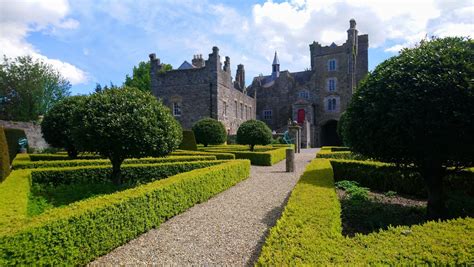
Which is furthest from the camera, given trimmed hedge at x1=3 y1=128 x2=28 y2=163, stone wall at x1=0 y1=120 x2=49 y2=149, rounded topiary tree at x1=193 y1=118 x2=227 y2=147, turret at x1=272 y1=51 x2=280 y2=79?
turret at x1=272 y1=51 x2=280 y2=79

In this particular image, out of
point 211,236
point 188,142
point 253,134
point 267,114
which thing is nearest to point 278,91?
point 267,114

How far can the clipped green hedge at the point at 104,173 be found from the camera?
9477mm

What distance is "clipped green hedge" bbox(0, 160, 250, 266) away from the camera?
3.43m

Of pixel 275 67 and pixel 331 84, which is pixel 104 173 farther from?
pixel 275 67

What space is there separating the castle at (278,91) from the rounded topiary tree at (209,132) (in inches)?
209

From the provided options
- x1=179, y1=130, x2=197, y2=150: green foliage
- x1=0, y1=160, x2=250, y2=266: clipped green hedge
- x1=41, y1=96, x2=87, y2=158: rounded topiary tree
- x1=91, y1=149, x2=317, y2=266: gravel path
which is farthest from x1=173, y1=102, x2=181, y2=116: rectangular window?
x1=0, y1=160, x2=250, y2=266: clipped green hedge

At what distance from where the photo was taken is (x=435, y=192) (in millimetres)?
5855

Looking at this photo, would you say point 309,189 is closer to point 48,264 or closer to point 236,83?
point 48,264

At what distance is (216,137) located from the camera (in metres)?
21.8

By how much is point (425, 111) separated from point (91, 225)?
18.3ft

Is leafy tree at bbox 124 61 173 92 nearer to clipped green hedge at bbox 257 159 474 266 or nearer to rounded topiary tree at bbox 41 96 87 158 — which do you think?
rounded topiary tree at bbox 41 96 87 158

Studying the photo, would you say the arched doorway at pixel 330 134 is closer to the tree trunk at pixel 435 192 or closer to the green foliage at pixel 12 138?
the green foliage at pixel 12 138

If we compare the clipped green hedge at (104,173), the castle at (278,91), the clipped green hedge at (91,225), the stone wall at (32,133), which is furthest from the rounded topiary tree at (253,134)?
the stone wall at (32,133)

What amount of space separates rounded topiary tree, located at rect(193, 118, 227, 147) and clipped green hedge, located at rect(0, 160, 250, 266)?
14.5 metres
